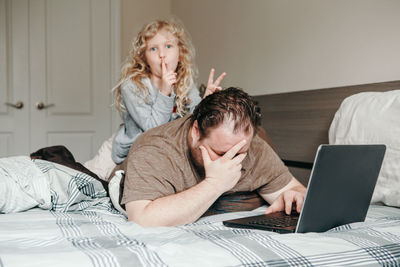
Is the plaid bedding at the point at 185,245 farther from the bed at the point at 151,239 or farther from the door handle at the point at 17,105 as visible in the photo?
the door handle at the point at 17,105

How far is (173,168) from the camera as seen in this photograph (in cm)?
121

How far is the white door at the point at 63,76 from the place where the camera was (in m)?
3.23

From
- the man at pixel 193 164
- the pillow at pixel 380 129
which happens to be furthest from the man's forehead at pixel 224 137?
the pillow at pixel 380 129

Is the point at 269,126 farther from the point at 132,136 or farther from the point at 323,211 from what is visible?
the point at 323,211

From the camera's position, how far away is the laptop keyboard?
3.44 feet

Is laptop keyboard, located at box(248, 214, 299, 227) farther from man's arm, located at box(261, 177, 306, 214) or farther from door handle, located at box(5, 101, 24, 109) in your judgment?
door handle, located at box(5, 101, 24, 109)

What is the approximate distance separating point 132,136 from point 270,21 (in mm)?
1199

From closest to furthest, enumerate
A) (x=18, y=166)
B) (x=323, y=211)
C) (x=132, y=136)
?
1. (x=323, y=211)
2. (x=18, y=166)
3. (x=132, y=136)

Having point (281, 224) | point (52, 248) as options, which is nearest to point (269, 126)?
point (281, 224)

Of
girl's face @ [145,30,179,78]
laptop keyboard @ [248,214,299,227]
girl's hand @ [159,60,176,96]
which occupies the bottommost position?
laptop keyboard @ [248,214,299,227]

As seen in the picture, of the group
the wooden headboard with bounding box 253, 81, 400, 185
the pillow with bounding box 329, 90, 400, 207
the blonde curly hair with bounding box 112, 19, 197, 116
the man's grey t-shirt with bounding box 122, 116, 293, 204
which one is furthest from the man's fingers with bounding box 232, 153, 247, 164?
the wooden headboard with bounding box 253, 81, 400, 185

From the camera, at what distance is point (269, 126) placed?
2.28 meters

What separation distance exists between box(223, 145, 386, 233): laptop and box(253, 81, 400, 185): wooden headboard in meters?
0.67

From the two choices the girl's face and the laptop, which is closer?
the laptop
